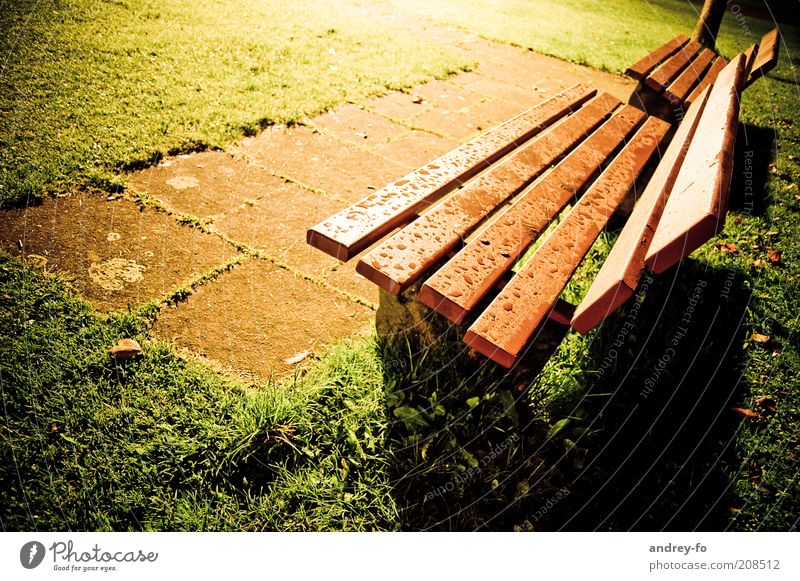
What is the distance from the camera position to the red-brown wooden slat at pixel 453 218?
125 centimetres

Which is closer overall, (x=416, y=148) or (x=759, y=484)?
(x=759, y=484)

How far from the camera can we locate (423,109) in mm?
3738

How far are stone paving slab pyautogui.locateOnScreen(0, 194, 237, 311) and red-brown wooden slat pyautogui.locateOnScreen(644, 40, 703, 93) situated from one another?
2352mm

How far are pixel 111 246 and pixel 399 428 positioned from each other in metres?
1.44

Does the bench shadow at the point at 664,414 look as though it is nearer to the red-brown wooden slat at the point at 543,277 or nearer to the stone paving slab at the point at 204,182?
the red-brown wooden slat at the point at 543,277

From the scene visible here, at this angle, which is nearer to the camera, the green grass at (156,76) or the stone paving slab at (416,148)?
the green grass at (156,76)

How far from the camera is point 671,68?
2928mm

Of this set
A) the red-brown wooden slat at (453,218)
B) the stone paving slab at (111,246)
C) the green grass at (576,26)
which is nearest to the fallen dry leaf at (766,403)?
the red-brown wooden slat at (453,218)

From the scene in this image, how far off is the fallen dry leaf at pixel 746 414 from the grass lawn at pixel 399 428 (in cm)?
3

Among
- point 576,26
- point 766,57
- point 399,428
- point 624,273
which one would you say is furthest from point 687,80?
point 576,26

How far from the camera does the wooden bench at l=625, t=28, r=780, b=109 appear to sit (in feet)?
8.48

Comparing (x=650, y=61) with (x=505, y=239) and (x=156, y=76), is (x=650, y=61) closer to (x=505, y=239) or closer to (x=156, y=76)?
(x=505, y=239)
